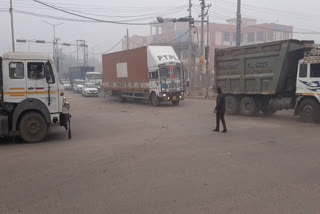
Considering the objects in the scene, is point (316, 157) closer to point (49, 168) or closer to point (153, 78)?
point (49, 168)

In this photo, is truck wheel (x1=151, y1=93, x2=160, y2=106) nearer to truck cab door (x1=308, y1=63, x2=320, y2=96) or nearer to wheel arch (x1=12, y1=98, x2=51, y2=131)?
truck cab door (x1=308, y1=63, x2=320, y2=96)

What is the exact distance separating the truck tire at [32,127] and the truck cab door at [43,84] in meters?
0.45

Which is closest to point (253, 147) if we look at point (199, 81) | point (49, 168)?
point (49, 168)

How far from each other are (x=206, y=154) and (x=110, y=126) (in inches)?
250

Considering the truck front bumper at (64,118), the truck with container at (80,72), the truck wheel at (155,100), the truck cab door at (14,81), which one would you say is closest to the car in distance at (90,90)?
the truck with container at (80,72)

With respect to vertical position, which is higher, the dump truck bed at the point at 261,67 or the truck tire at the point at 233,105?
the dump truck bed at the point at 261,67


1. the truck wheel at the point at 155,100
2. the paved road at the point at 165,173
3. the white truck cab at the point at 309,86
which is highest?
the white truck cab at the point at 309,86

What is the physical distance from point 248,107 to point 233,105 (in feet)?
2.97

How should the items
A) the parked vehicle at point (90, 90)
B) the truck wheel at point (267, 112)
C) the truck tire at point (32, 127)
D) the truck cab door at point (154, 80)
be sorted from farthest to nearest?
the parked vehicle at point (90, 90) → the truck cab door at point (154, 80) → the truck wheel at point (267, 112) → the truck tire at point (32, 127)

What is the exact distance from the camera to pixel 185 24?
86.9m

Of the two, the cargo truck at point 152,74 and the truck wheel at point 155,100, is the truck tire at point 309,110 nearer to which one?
the cargo truck at point 152,74

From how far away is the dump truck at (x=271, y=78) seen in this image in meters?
13.2

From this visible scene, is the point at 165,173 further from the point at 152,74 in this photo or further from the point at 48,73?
the point at 152,74

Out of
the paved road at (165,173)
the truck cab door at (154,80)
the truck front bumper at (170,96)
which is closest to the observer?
the paved road at (165,173)
